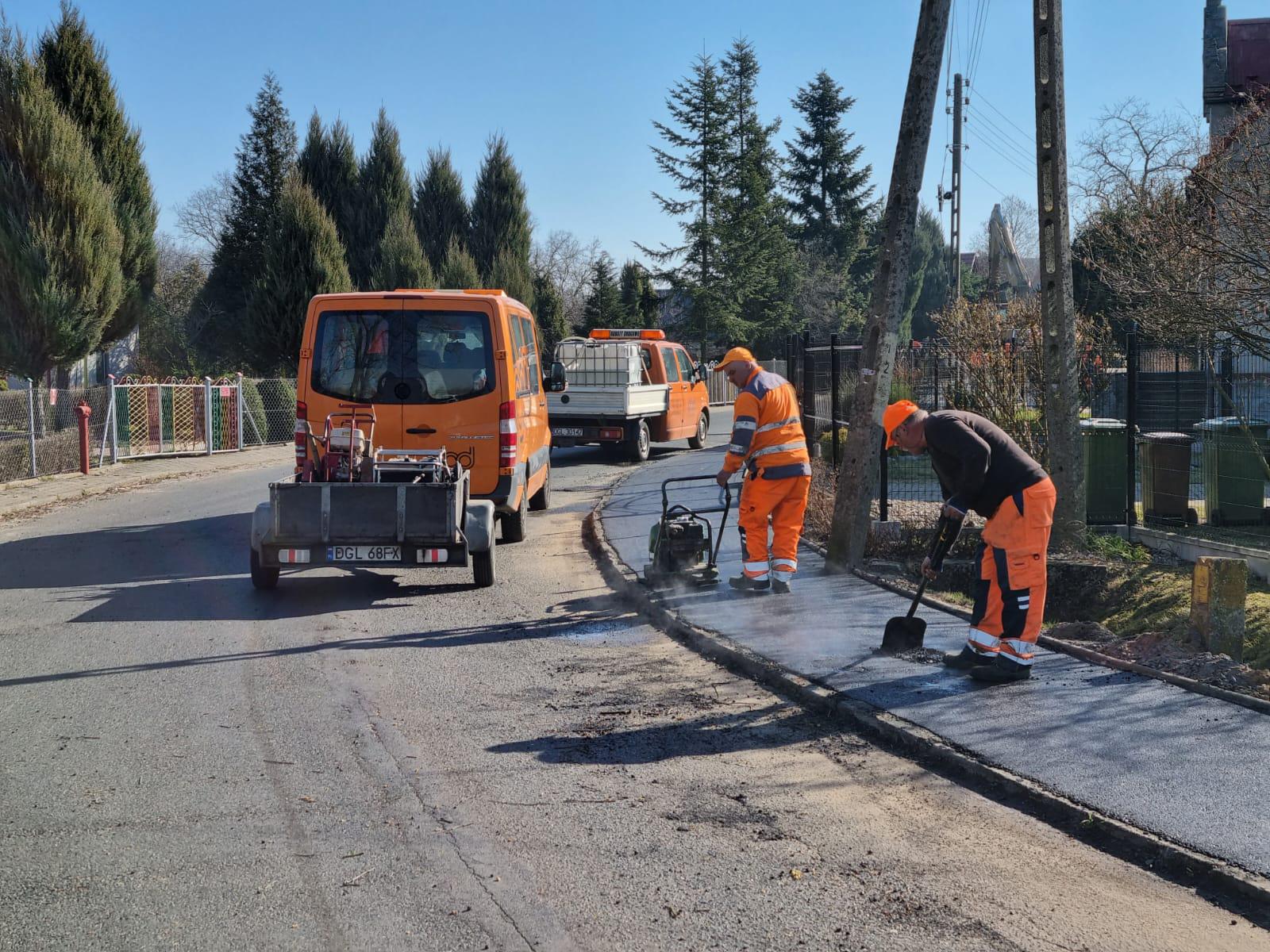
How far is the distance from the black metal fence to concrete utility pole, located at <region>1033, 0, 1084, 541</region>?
1.01 meters

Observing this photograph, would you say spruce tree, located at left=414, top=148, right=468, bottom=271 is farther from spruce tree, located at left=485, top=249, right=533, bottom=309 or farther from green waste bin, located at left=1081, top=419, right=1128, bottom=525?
green waste bin, located at left=1081, top=419, right=1128, bottom=525

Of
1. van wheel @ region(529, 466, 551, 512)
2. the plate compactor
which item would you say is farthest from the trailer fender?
van wheel @ region(529, 466, 551, 512)

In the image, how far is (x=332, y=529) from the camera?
28.8 feet

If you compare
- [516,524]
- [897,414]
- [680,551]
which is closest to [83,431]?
[516,524]

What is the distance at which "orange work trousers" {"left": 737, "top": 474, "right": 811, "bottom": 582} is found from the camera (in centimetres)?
888

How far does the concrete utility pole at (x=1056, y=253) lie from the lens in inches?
388

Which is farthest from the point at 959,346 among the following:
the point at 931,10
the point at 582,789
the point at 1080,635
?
the point at 582,789

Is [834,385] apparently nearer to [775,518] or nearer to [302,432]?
[775,518]

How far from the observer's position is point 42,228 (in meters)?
22.7

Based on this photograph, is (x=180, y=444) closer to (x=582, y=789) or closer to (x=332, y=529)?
(x=332, y=529)

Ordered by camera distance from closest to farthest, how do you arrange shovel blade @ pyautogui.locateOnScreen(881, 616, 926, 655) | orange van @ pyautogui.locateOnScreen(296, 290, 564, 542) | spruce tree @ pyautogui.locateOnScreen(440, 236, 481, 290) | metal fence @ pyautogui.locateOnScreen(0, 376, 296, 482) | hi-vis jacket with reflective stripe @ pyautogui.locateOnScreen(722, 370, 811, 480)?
shovel blade @ pyautogui.locateOnScreen(881, 616, 926, 655), hi-vis jacket with reflective stripe @ pyautogui.locateOnScreen(722, 370, 811, 480), orange van @ pyautogui.locateOnScreen(296, 290, 564, 542), metal fence @ pyautogui.locateOnScreen(0, 376, 296, 482), spruce tree @ pyautogui.locateOnScreen(440, 236, 481, 290)

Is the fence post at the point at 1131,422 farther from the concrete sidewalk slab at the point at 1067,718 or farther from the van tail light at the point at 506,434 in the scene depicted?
the van tail light at the point at 506,434

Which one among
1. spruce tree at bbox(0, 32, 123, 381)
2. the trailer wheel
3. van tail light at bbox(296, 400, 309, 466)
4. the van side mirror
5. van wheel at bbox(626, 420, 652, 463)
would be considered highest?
spruce tree at bbox(0, 32, 123, 381)

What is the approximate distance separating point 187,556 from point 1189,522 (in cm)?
1040
